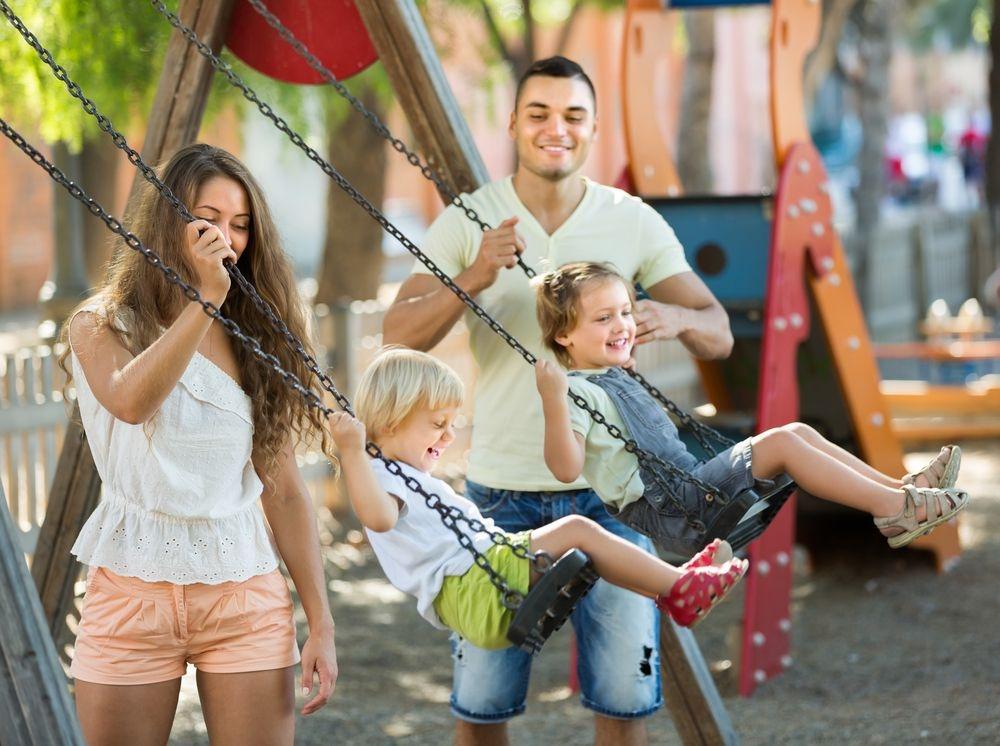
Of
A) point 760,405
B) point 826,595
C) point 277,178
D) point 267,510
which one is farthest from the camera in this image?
point 277,178

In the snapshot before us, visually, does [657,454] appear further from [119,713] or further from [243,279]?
[119,713]

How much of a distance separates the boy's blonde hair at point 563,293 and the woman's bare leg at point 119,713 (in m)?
1.17

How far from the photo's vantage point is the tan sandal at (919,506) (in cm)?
316

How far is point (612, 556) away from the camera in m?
2.92

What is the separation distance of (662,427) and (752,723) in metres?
2.00

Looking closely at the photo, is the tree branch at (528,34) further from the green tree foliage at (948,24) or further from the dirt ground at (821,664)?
the green tree foliage at (948,24)

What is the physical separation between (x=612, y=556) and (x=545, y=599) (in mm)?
180

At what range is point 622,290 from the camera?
3.25m

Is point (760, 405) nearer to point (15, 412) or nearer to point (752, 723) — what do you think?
point (752, 723)

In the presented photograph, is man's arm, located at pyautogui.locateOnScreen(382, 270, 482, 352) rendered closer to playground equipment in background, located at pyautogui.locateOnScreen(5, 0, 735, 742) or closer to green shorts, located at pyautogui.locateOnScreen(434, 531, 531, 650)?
playground equipment in background, located at pyautogui.locateOnScreen(5, 0, 735, 742)

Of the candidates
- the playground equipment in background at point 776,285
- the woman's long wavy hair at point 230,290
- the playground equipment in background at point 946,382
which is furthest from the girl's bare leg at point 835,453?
the playground equipment in background at point 946,382

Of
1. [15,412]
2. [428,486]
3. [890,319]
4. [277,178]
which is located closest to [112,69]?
[15,412]

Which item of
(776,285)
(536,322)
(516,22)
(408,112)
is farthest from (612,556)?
(516,22)

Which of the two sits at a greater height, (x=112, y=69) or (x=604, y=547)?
(x=112, y=69)
